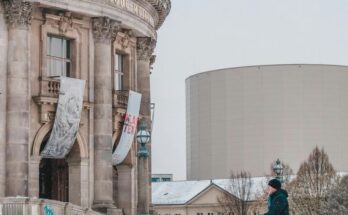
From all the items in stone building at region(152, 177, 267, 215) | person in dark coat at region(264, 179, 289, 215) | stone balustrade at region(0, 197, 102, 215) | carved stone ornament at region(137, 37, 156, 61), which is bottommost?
stone building at region(152, 177, 267, 215)

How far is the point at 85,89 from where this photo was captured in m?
52.6

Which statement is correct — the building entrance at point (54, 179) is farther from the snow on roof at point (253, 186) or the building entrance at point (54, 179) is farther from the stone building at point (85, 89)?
the snow on roof at point (253, 186)

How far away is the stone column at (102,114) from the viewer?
52312mm

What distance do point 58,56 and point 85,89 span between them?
7.20ft

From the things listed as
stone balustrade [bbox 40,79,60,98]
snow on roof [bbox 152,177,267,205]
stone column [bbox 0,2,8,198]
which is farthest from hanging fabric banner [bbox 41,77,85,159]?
snow on roof [bbox 152,177,267,205]

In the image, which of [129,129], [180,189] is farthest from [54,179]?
[180,189]

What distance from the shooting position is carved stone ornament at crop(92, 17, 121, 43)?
52594 mm

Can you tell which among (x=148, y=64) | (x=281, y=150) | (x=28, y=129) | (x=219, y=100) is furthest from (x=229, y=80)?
(x=28, y=129)

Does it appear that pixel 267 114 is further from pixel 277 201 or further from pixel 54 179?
pixel 277 201

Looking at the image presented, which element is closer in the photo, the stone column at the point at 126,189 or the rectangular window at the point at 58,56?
the rectangular window at the point at 58,56

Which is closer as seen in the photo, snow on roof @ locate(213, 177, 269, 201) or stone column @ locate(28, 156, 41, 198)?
stone column @ locate(28, 156, 41, 198)

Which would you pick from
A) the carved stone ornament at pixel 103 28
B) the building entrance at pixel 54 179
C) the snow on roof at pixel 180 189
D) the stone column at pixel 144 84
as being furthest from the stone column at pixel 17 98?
the snow on roof at pixel 180 189

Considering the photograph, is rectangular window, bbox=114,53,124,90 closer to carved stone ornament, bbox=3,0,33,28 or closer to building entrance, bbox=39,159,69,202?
building entrance, bbox=39,159,69,202

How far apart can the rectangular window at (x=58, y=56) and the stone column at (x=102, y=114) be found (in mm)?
1448
